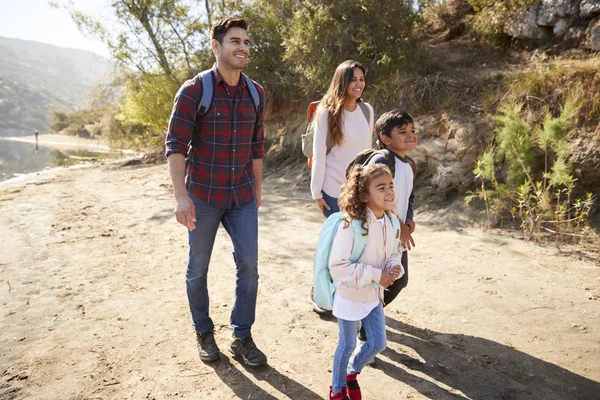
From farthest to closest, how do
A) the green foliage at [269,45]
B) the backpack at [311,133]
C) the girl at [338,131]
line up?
the green foliage at [269,45], the backpack at [311,133], the girl at [338,131]

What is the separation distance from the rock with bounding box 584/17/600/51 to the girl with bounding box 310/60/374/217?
6255 millimetres

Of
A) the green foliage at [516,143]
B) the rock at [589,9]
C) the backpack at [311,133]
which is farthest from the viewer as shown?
the rock at [589,9]

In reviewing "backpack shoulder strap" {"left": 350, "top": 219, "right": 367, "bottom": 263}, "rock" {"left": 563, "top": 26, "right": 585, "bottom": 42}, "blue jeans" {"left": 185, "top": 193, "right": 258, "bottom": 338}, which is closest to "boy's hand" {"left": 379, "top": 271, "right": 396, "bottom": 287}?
"backpack shoulder strap" {"left": 350, "top": 219, "right": 367, "bottom": 263}

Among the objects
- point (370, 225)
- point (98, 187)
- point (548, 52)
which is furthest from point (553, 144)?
point (98, 187)

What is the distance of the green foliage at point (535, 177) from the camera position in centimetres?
585

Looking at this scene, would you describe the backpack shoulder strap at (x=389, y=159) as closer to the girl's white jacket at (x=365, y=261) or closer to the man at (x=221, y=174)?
the girl's white jacket at (x=365, y=261)

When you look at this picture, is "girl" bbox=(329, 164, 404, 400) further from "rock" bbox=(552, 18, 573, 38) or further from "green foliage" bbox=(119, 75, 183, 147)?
"green foliage" bbox=(119, 75, 183, 147)

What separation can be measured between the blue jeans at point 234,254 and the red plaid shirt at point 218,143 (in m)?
0.09

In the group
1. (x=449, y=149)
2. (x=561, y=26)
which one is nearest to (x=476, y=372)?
(x=449, y=149)

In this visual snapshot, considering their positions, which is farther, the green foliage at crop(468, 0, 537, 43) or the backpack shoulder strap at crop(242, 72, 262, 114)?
the green foliage at crop(468, 0, 537, 43)

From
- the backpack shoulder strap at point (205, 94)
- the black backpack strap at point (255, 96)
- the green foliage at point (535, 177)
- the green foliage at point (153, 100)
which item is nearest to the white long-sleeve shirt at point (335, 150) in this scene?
the black backpack strap at point (255, 96)

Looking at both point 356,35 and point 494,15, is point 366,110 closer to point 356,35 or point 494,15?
point 356,35

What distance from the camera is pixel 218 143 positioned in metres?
3.08

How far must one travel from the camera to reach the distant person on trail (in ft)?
11.3
